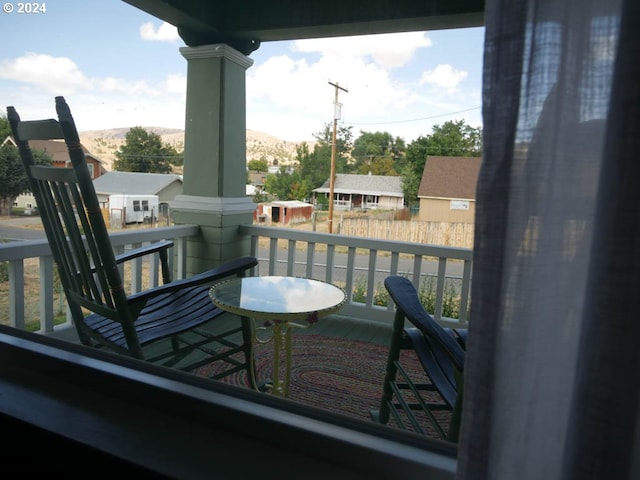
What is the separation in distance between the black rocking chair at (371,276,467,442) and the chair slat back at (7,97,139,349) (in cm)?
104

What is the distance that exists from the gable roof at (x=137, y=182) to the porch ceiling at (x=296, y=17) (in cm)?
117

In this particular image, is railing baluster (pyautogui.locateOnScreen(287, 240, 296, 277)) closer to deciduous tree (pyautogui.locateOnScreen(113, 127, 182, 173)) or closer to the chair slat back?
deciduous tree (pyautogui.locateOnScreen(113, 127, 182, 173))

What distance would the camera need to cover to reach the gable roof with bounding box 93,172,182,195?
2432 millimetres

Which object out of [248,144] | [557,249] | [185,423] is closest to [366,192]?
[248,144]

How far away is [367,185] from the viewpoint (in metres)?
3.12

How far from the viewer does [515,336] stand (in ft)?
1.32

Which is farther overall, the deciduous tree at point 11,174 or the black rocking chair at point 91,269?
the deciduous tree at point 11,174

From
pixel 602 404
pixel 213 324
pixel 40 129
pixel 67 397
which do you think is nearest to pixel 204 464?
pixel 67 397

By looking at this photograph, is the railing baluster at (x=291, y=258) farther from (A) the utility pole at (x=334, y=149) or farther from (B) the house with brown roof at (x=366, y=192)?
(B) the house with brown roof at (x=366, y=192)

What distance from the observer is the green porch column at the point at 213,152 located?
11.3 ft

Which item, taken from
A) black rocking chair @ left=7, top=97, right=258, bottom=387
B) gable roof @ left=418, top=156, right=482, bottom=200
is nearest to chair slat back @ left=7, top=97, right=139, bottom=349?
black rocking chair @ left=7, top=97, right=258, bottom=387

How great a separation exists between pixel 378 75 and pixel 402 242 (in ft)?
4.31

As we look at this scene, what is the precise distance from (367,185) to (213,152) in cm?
135

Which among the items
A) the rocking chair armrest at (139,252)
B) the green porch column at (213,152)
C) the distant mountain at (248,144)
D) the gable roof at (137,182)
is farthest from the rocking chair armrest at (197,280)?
the green porch column at (213,152)
